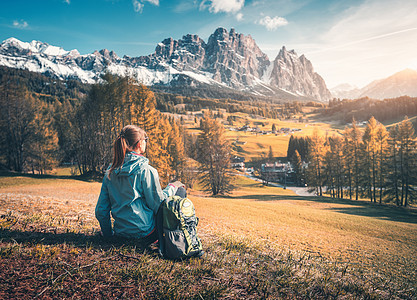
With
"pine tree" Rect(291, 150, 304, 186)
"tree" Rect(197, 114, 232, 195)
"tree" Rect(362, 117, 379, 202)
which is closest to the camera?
"tree" Rect(197, 114, 232, 195)

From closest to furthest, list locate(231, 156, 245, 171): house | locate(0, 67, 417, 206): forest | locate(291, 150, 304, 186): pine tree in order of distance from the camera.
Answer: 1. locate(0, 67, 417, 206): forest
2. locate(291, 150, 304, 186): pine tree
3. locate(231, 156, 245, 171): house

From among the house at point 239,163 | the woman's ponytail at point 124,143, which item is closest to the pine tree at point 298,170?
the house at point 239,163

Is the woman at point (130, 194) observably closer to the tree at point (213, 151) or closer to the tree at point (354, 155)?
the tree at point (213, 151)

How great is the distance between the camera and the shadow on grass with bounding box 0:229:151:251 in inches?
145

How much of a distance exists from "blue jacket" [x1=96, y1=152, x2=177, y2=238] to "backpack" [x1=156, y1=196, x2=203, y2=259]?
0.28 metres

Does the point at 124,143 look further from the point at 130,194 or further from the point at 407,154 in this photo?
the point at 407,154

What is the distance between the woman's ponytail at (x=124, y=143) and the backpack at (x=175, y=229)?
118 cm

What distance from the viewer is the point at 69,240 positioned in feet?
13.0

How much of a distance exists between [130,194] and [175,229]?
104cm

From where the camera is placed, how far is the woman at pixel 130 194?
3766 mm

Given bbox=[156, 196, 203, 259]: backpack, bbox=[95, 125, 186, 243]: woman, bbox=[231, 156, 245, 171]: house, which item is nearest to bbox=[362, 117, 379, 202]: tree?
bbox=[156, 196, 203, 259]: backpack

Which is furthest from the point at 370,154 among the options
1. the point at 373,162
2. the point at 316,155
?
the point at 316,155

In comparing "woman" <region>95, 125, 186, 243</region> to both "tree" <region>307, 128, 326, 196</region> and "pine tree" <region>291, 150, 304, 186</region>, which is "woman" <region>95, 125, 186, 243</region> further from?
"pine tree" <region>291, 150, 304, 186</region>

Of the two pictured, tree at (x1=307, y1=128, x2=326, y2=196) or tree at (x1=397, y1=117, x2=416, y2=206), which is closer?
tree at (x1=397, y1=117, x2=416, y2=206)
